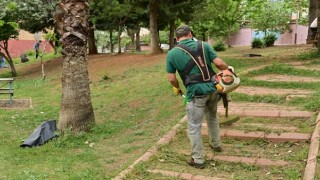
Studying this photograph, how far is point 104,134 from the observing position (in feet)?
23.4

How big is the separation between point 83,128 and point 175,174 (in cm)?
277

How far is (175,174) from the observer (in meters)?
4.98

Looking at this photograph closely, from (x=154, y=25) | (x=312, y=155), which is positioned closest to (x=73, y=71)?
(x=312, y=155)

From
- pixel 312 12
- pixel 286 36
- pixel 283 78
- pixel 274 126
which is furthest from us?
pixel 286 36

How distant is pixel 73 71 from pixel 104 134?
1.22 m

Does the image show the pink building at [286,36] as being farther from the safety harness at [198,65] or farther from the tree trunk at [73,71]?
the safety harness at [198,65]

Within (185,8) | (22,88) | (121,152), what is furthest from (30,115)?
(185,8)

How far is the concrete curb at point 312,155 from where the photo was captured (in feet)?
14.8

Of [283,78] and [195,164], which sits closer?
[195,164]

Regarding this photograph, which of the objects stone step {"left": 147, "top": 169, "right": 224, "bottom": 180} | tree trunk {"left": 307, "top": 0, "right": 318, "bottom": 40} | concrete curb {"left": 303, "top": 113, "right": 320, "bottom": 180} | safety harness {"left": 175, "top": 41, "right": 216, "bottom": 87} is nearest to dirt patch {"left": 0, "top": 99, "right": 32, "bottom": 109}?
stone step {"left": 147, "top": 169, "right": 224, "bottom": 180}

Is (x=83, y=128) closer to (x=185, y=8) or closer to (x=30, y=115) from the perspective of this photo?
(x=30, y=115)

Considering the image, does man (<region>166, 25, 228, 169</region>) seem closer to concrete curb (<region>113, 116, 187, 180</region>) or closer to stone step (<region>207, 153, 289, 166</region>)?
stone step (<region>207, 153, 289, 166</region>)

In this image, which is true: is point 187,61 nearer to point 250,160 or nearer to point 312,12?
point 250,160

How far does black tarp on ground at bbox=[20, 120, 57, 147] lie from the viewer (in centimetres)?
661
